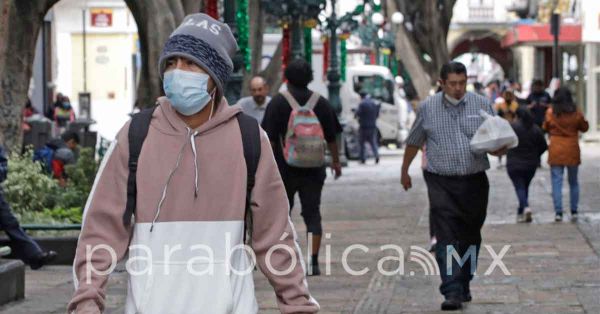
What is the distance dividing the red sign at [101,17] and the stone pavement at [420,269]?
990 inches

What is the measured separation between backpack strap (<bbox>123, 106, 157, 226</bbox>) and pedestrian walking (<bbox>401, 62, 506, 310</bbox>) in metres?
5.82

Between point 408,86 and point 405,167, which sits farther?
point 408,86

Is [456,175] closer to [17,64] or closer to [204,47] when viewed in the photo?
[204,47]

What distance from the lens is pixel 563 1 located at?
55562 millimetres

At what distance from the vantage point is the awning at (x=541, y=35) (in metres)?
45.5

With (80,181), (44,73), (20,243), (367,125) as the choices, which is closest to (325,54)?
(367,125)

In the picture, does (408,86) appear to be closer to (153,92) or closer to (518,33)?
(518,33)

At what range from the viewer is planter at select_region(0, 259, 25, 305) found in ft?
34.8

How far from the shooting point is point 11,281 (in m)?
10.8

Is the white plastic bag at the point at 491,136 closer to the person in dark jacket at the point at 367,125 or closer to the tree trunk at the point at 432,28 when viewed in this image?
the person in dark jacket at the point at 367,125

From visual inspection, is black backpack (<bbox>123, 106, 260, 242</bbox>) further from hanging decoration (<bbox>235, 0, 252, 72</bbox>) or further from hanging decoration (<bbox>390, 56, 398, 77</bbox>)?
hanging decoration (<bbox>390, 56, 398, 77</bbox>)

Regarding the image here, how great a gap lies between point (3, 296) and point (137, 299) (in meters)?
6.18

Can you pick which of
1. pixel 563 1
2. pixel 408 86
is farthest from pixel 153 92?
pixel 408 86

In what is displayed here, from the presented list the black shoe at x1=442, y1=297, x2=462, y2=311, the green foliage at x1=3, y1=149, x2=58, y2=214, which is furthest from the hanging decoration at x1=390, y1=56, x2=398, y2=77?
the black shoe at x1=442, y1=297, x2=462, y2=311
